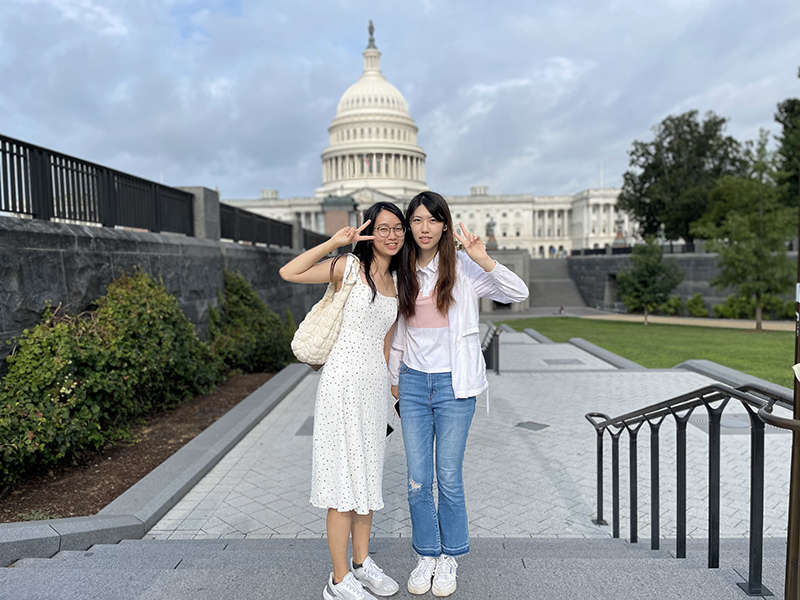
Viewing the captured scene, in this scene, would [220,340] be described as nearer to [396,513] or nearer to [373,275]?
[396,513]

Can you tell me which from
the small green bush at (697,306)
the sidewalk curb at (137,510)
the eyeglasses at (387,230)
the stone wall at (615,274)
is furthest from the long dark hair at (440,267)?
the small green bush at (697,306)

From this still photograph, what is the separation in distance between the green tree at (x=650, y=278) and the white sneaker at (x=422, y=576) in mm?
29853

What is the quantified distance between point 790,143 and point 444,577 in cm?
4000

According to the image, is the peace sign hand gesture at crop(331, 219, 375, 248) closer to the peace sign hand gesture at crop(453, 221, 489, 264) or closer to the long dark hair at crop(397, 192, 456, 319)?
the long dark hair at crop(397, 192, 456, 319)

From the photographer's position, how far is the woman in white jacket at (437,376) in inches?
120

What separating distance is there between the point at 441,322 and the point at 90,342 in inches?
169

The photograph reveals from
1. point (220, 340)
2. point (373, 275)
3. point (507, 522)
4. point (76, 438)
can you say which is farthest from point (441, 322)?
point (220, 340)

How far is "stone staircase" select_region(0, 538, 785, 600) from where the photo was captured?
117 inches

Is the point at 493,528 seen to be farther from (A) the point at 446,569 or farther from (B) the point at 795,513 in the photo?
(B) the point at 795,513

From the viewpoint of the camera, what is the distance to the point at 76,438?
5414 millimetres

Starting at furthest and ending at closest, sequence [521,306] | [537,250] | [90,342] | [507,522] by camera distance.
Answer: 1. [537,250]
2. [521,306]
3. [90,342]
4. [507,522]

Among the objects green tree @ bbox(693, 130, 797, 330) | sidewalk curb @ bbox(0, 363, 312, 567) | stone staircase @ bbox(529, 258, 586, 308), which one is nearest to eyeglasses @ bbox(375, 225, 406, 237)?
sidewalk curb @ bbox(0, 363, 312, 567)

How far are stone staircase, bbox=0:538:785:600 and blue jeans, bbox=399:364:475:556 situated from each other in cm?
27

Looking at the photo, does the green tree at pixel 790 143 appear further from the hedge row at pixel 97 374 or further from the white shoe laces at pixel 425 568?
the white shoe laces at pixel 425 568
